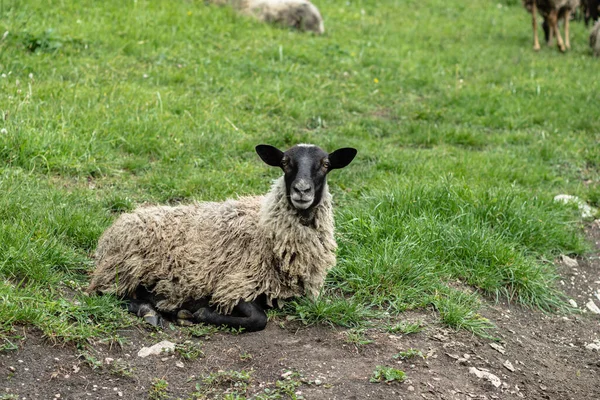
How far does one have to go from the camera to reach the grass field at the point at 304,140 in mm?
5465

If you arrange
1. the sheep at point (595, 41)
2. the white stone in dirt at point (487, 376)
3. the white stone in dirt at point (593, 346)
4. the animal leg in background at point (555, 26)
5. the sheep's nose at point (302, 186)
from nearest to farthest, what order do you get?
the white stone in dirt at point (487, 376) → the sheep's nose at point (302, 186) → the white stone in dirt at point (593, 346) → the sheep at point (595, 41) → the animal leg in background at point (555, 26)

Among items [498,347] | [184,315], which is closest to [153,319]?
[184,315]

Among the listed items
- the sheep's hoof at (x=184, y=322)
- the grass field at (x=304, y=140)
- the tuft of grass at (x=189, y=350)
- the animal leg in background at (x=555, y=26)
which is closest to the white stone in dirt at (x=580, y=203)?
the grass field at (x=304, y=140)

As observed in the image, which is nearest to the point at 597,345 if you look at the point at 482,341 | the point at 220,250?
the point at 482,341

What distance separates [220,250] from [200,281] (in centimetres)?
27

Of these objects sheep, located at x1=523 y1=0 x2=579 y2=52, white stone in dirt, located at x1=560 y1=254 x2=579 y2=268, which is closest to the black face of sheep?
white stone in dirt, located at x1=560 y1=254 x2=579 y2=268

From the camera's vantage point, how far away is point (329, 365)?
14.9 ft

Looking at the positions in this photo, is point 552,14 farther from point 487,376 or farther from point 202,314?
point 202,314

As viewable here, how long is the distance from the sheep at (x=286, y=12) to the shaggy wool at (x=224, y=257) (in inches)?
321

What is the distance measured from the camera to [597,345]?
5473 millimetres

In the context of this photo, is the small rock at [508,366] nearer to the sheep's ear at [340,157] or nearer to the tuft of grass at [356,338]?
the tuft of grass at [356,338]

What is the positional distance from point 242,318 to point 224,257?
18.9 inches

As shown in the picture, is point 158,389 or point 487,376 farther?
point 487,376

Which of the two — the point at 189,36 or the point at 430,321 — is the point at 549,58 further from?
the point at 430,321
